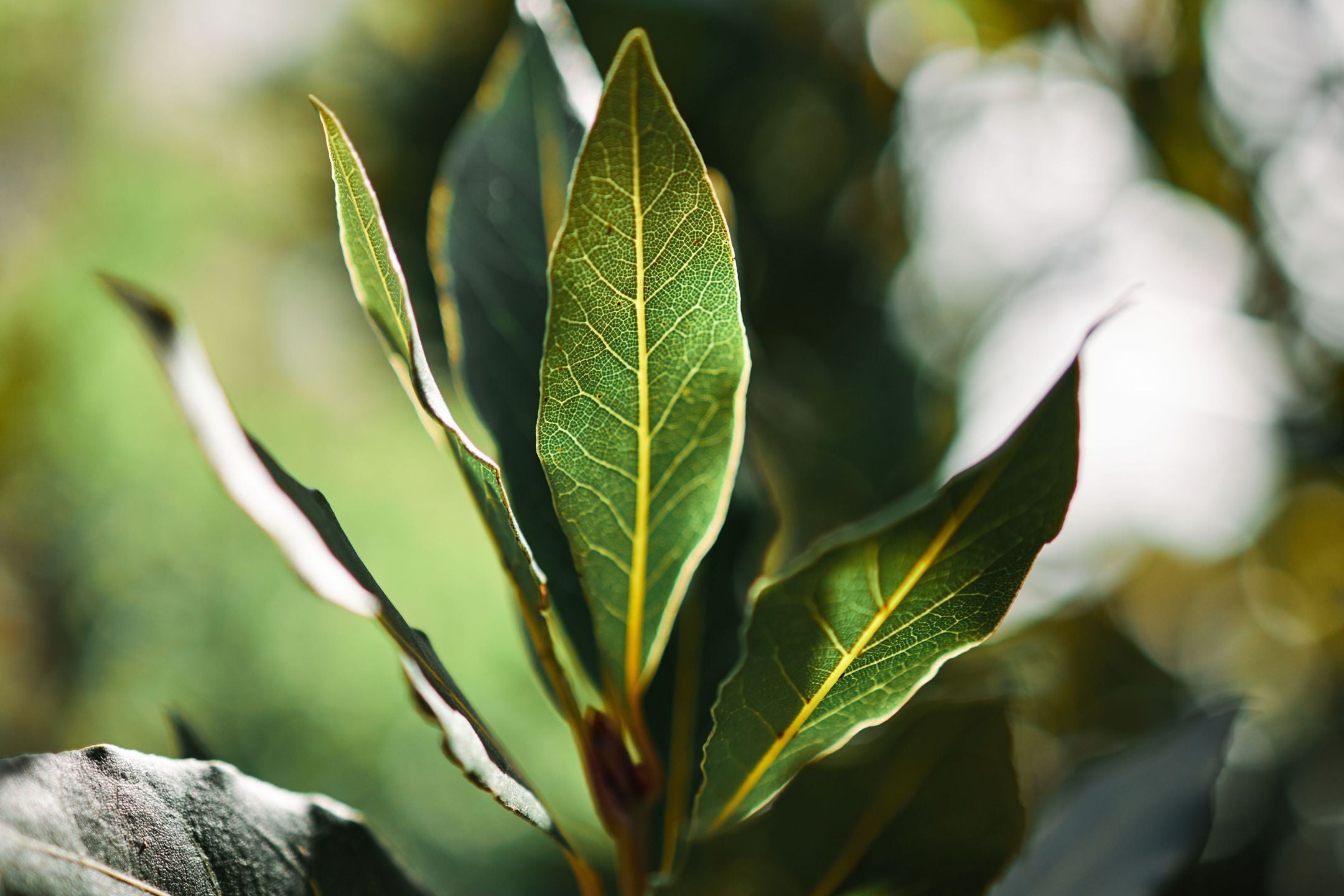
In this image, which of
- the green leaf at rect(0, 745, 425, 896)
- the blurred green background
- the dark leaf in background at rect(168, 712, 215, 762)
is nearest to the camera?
the green leaf at rect(0, 745, 425, 896)

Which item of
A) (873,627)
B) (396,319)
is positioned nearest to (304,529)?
(396,319)

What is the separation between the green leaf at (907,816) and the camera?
1.34 ft

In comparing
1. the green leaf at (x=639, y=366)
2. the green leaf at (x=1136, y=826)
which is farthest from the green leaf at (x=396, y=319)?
the green leaf at (x=1136, y=826)

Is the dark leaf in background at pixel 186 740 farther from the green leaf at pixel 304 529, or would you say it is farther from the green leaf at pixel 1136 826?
the green leaf at pixel 1136 826

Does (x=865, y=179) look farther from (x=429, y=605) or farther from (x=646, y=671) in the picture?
(x=429, y=605)

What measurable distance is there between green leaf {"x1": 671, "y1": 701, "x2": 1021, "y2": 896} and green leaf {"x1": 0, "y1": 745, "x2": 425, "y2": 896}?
17 cm

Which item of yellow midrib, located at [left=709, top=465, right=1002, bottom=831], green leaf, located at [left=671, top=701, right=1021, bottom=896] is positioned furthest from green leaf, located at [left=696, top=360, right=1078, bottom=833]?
green leaf, located at [left=671, top=701, right=1021, bottom=896]

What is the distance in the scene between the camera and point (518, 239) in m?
0.41

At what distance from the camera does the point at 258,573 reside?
5.53 ft

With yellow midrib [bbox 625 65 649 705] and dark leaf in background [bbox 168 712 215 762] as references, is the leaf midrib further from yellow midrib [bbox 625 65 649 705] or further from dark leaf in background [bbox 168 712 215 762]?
dark leaf in background [bbox 168 712 215 762]

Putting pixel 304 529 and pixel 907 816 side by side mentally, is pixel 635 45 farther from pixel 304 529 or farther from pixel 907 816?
pixel 907 816

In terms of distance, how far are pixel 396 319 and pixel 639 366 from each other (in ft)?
0.26

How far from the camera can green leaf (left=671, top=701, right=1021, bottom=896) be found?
0.41 m

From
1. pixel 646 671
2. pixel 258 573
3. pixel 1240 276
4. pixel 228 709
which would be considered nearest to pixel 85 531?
pixel 258 573
